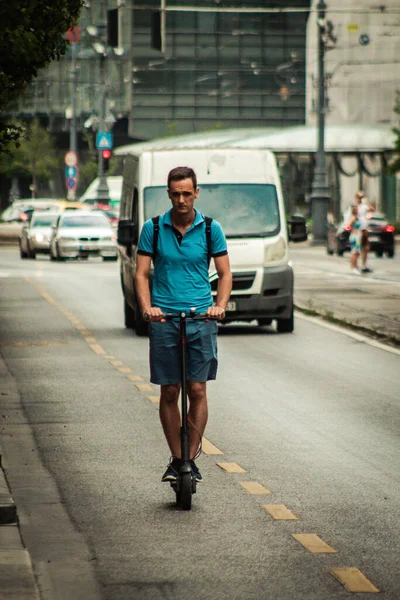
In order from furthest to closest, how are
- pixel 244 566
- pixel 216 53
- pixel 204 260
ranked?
1. pixel 216 53
2. pixel 204 260
3. pixel 244 566

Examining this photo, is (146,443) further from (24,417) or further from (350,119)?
(350,119)

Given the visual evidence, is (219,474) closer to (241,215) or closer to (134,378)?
(134,378)

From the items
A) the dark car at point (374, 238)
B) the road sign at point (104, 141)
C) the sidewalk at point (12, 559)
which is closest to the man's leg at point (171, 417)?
the sidewalk at point (12, 559)

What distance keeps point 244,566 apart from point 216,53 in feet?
335

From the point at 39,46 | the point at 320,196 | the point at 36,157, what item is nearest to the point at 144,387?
the point at 39,46

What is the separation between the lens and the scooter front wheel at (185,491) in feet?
26.3

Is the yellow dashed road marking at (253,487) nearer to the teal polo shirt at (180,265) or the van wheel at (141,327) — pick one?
the teal polo shirt at (180,265)

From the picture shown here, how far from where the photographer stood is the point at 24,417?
38.7ft

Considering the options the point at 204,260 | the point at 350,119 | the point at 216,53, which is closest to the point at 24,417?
the point at 204,260

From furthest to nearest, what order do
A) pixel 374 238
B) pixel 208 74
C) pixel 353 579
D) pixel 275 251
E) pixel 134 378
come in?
pixel 208 74 < pixel 374 238 < pixel 275 251 < pixel 134 378 < pixel 353 579

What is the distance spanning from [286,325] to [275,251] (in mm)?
961

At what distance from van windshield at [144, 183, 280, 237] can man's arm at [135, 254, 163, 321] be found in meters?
11.4

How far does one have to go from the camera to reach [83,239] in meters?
44.0

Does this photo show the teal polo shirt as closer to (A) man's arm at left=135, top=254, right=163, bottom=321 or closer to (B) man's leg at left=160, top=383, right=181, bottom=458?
(A) man's arm at left=135, top=254, right=163, bottom=321
